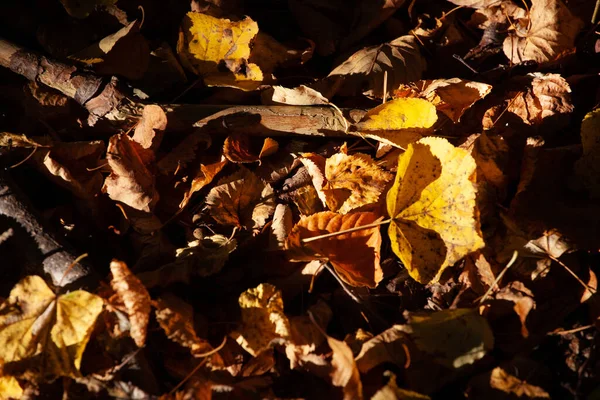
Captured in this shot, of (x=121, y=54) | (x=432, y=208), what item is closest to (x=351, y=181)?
(x=432, y=208)

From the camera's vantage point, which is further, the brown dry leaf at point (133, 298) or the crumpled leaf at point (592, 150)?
the crumpled leaf at point (592, 150)

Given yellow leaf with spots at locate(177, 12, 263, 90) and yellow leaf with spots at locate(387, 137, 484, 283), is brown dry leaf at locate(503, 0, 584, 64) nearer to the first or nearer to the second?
yellow leaf with spots at locate(387, 137, 484, 283)

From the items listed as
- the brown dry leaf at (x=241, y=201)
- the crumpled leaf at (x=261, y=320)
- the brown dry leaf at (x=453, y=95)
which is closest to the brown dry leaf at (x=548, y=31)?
the brown dry leaf at (x=453, y=95)

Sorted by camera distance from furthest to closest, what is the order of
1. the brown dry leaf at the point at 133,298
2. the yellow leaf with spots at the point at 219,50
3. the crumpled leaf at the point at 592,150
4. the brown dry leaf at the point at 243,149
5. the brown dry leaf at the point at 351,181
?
the yellow leaf with spots at the point at 219,50, the brown dry leaf at the point at 243,149, the brown dry leaf at the point at 351,181, the crumpled leaf at the point at 592,150, the brown dry leaf at the point at 133,298

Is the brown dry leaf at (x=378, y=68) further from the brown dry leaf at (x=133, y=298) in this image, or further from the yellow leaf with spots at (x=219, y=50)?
the brown dry leaf at (x=133, y=298)

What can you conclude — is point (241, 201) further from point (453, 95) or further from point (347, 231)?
point (453, 95)
